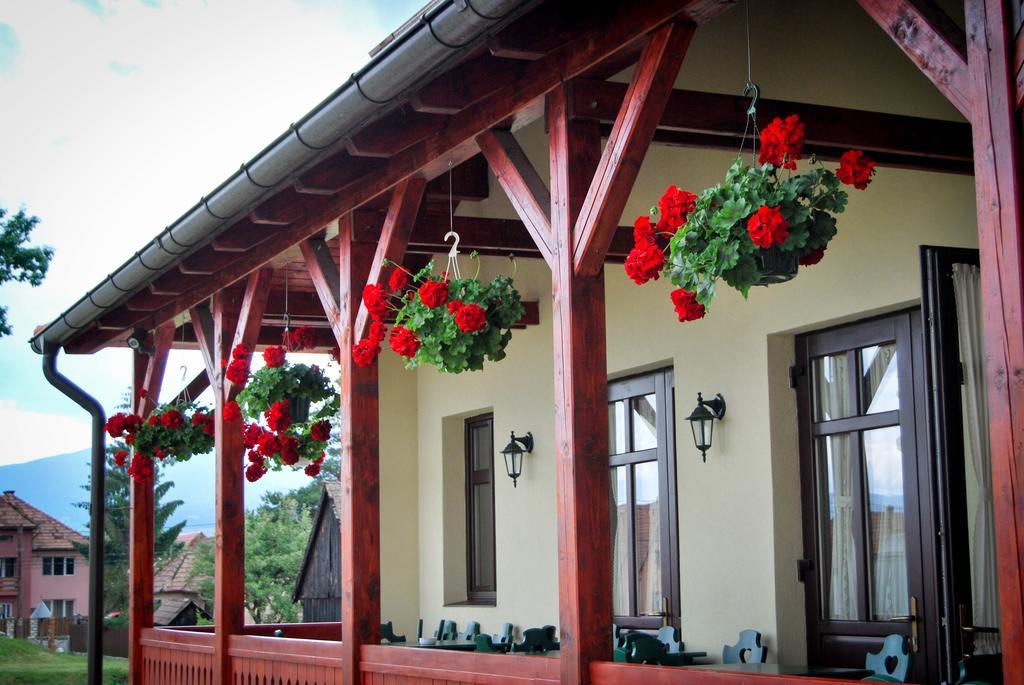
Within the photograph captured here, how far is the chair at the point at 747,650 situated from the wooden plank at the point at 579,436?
8.91 feet

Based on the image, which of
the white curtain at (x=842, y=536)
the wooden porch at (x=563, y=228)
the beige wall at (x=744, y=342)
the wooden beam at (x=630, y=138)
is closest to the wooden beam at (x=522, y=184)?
the wooden porch at (x=563, y=228)

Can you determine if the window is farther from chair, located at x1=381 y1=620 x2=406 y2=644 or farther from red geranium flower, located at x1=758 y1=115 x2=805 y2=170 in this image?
red geranium flower, located at x1=758 y1=115 x2=805 y2=170

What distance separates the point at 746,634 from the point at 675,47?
13.5 feet

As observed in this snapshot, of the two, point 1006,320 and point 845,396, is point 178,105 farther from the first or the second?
point 1006,320

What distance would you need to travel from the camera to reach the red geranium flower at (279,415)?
8281 millimetres

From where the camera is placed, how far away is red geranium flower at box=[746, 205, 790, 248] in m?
4.01

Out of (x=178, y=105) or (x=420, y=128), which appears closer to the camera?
(x=420, y=128)

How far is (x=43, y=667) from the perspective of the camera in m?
22.8

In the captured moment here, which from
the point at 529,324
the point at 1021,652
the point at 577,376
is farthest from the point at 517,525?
the point at 1021,652

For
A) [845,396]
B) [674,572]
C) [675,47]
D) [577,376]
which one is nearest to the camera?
[675,47]

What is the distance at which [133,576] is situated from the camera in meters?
11.0

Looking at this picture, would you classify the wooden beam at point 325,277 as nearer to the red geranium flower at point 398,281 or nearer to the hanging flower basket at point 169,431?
the red geranium flower at point 398,281

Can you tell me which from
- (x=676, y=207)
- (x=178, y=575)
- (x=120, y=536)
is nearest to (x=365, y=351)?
(x=676, y=207)

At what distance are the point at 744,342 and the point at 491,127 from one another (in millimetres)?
2836
